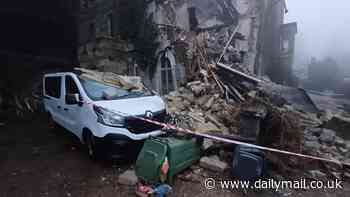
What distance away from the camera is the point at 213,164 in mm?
5027

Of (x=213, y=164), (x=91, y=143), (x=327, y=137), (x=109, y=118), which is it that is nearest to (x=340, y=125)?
(x=327, y=137)

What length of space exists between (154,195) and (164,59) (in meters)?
8.03

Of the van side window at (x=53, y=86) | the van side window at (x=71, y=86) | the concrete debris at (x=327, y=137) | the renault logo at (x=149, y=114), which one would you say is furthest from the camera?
the concrete debris at (x=327, y=137)

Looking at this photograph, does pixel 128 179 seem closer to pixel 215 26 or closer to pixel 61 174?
pixel 61 174

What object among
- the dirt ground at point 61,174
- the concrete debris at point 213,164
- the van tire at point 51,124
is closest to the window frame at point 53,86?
the van tire at point 51,124

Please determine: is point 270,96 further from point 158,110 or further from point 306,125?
point 158,110

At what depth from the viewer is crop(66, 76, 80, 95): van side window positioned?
5711 mm

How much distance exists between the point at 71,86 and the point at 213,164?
3694 millimetres

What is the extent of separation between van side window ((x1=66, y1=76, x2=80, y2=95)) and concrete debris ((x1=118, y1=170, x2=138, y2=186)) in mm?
2230

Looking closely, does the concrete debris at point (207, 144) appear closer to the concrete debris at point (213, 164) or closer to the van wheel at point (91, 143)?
the concrete debris at point (213, 164)

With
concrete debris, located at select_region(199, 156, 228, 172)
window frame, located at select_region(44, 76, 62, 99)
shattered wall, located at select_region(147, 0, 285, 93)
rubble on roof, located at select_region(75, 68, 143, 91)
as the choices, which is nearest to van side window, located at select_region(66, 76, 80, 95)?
rubble on roof, located at select_region(75, 68, 143, 91)

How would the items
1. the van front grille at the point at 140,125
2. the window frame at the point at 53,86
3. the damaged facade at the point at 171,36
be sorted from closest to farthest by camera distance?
the van front grille at the point at 140,125 < the window frame at the point at 53,86 < the damaged facade at the point at 171,36

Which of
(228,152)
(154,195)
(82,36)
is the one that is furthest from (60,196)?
(82,36)

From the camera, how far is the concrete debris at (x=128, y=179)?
448 centimetres
